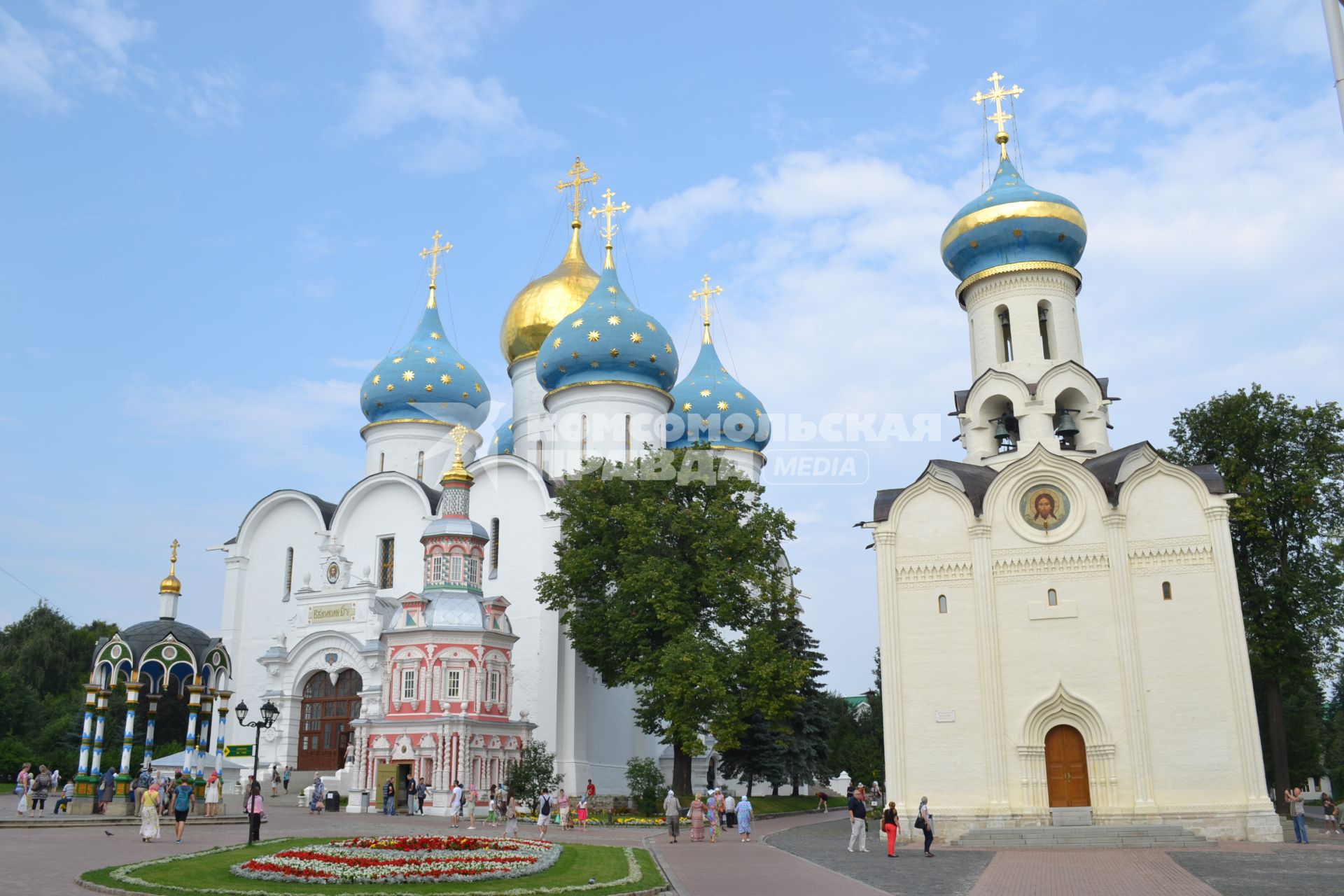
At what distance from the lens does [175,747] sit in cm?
3303

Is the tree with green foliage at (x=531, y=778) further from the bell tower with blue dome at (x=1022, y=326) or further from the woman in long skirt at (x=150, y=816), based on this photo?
the bell tower with blue dome at (x=1022, y=326)

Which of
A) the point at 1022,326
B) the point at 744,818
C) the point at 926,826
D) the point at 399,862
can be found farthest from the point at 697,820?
the point at 1022,326

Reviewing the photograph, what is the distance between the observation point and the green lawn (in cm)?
1026

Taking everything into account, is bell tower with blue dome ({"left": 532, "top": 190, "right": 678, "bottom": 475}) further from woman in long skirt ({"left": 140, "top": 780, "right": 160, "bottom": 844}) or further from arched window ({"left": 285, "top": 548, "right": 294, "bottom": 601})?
woman in long skirt ({"left": 140, "top": 780, "right": 160, "bottom": 844})


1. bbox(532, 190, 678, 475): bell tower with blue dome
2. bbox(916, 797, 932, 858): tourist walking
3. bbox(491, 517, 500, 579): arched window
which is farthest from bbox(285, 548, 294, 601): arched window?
bbox(916, 797, 932, 858): tourist walking

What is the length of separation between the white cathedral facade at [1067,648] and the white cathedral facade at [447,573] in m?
9.85

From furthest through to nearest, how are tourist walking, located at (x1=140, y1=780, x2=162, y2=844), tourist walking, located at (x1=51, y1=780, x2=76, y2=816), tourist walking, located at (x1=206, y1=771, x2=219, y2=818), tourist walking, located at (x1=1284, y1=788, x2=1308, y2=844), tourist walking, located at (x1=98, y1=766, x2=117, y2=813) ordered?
tourist walking, located at (x1=206, y1=771, x2=219, y2=818)
tourist walking, located at (x1=98, y1=766, x2=117, y2=813)
tourist walking, located at (x1=51, y1=780, x2=76, y2=816)
tourist walking, located at (x1=1284, y1=788, x2=1308, y2=844)
tourist walking, located at (x1=140, y1=780, x2=162, y2=844)

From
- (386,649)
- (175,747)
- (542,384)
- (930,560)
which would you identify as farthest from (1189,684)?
(175,747)

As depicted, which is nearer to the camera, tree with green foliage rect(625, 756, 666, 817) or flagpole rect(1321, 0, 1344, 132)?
flagpole rect(1321, 0, 1344, 132)

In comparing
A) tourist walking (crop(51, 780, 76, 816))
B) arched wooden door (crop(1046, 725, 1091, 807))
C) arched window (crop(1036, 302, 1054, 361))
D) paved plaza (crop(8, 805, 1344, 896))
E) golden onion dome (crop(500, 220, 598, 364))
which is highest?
golden onion dome (crop(500, 220, 598, 364))

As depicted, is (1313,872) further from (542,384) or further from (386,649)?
(542,384)

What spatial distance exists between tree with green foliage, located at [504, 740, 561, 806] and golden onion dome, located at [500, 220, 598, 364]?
13970mm

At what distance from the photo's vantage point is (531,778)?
23859mm

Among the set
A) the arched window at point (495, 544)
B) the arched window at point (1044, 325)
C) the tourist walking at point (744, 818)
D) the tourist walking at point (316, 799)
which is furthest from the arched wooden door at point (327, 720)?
the arched window at point (1044, 325)
